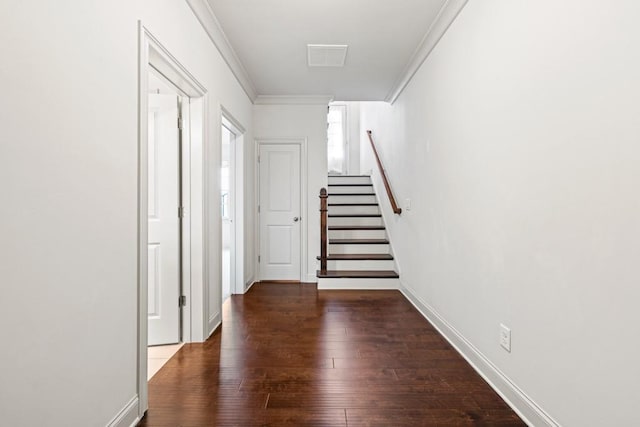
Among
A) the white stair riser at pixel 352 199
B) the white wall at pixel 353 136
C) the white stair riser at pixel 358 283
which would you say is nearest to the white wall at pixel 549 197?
the white stair riser at pixel 358 283

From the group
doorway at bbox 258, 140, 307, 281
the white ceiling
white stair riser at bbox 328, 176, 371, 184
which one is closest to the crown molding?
the white ceiling

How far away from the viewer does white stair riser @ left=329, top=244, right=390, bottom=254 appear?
4961 millimetres

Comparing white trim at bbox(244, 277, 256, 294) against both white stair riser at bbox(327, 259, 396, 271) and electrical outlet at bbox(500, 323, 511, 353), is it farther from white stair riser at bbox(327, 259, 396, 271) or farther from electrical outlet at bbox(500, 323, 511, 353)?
electrical outlet at bbox(500, 323, 511, 353)

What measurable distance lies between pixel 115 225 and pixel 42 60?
0.68m

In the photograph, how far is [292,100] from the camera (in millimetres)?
4789

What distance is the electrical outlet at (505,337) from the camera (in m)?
1.84

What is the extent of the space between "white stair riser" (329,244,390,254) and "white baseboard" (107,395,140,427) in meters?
3.49

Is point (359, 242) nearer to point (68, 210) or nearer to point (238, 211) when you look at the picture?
point (238, 211)

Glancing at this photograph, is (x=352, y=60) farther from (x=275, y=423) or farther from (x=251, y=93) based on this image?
(x=275, y=423)

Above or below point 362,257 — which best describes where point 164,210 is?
above

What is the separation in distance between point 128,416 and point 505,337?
1957 millimetres

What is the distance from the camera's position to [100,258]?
1418mm

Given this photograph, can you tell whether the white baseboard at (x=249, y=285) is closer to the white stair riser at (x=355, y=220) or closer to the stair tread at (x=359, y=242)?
the stair tread at (x=359, y=242)

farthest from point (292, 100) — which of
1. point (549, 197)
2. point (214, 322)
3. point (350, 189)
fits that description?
point (549, 197)
